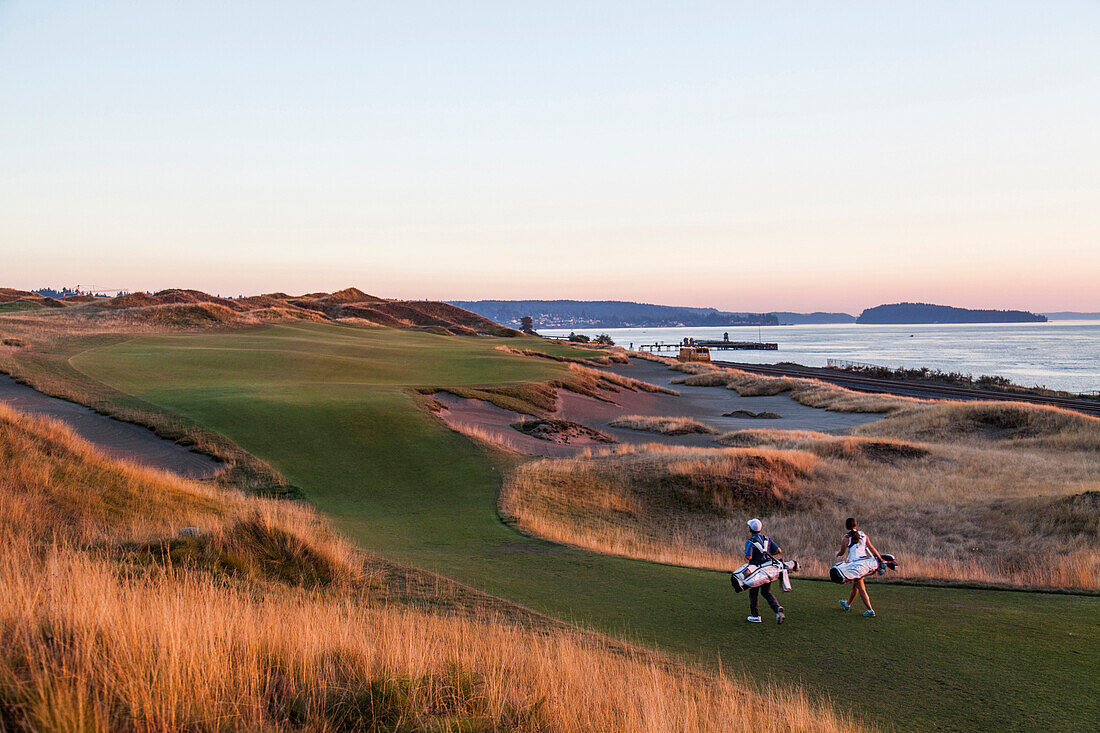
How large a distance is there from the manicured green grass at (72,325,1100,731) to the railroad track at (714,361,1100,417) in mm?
42450

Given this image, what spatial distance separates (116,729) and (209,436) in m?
17.6

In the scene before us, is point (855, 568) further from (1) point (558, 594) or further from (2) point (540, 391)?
(2) point (540, 391)

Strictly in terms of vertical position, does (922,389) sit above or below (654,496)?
above

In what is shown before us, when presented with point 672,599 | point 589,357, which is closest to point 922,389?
point 589,357

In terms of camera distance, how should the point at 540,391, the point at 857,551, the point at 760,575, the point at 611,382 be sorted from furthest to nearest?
the point at 611,382 < the point at 540,391 < the point at 857,551 < the point at 760,575

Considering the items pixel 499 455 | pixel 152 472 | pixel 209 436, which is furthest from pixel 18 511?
pixel 499 455

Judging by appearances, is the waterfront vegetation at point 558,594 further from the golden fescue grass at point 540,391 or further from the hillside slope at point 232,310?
the hillside slope at point 232,310

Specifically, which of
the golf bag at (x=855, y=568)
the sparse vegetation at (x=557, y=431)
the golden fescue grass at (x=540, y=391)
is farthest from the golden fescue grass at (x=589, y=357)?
the golf bag at (x=855, y=568)

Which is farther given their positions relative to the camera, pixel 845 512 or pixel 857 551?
pixel 845 512

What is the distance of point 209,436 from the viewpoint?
63.3ft

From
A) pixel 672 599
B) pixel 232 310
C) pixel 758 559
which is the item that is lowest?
pixel 672 599

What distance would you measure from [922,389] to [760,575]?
6210 centimetres

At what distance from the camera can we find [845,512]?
66.3ft

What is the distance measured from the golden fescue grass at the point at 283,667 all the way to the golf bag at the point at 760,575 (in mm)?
1928
